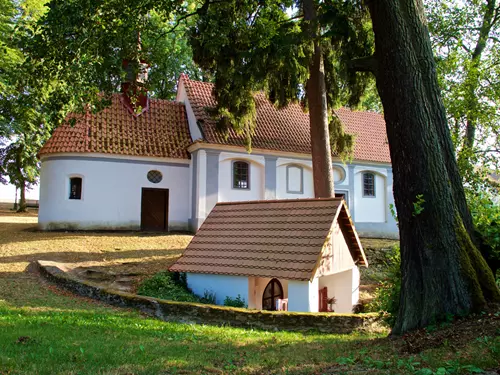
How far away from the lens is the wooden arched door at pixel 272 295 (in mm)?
12443

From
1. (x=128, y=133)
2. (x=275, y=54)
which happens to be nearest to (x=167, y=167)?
(x=128, y=133)

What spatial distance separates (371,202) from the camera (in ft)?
86.2

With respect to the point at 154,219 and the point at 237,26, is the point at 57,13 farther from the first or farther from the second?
the point at 154,219

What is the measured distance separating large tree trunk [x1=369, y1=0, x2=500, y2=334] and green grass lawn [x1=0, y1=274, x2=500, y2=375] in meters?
0.95

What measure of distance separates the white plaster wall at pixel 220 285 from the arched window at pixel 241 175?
423 inches

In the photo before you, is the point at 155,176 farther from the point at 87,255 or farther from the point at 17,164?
the point at 17,164

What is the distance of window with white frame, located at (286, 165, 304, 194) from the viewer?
940 inches

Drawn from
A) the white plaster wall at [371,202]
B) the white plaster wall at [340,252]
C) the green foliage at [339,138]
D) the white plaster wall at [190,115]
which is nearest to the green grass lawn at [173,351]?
the white plaster wall at [340,252]

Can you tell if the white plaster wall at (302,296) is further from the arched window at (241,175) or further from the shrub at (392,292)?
the arched window at (241,175)

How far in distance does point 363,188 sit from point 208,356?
21751mm

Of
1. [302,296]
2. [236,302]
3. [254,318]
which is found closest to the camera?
[254,318]

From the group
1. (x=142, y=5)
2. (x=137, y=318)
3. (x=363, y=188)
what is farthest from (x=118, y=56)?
(x=363, y=188)

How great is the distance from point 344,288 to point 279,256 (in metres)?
2.96

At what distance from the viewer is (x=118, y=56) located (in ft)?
29.6
